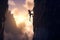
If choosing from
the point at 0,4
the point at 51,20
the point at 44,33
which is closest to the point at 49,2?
the point at 51,20

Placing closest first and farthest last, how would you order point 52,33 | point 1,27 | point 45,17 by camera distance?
point 52,33
point 45,17
point 1,27

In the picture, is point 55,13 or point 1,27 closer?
point 55,13

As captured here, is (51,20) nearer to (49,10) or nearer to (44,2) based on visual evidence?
(49,10)

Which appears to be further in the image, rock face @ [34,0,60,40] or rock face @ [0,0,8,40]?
rock face @ [0,0,8,40]

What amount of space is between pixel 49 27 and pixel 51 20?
3.49ft

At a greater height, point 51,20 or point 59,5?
point 59,5

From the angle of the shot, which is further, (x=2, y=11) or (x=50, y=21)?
(x=2, y=11)

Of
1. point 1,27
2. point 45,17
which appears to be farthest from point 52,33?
point 1,27

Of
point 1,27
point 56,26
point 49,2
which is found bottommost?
point 1,27

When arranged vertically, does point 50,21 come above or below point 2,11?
below

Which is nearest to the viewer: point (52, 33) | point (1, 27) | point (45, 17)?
point (52, 33)

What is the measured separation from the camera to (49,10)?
23484 millimetres

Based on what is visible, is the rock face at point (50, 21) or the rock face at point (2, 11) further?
the rock face at point (2, 11)

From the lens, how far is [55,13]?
22938 millimetres
